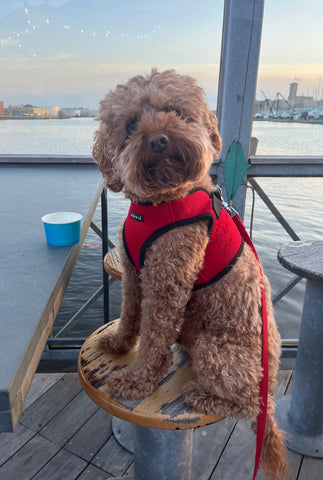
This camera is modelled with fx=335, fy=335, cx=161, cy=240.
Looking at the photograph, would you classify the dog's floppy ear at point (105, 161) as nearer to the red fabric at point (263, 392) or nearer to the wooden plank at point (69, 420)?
the red fabric at point (263, 392)

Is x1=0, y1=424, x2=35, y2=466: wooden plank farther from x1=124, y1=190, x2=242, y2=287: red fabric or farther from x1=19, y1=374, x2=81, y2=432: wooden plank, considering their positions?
x1=124, y1=190, x2=242, y2=287: red fabric

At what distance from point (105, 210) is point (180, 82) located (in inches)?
48.6

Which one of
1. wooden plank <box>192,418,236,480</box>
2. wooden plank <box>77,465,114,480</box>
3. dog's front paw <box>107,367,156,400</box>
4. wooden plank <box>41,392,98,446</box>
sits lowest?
wooden plank <box>41,392,98,446</box>

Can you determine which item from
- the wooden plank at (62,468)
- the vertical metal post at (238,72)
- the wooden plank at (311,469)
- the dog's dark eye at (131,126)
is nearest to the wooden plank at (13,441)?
the wooden plank at (62,468)

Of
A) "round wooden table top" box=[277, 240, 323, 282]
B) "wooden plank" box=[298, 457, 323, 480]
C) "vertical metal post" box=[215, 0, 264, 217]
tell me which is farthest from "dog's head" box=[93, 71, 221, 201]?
"wooden plank" box=[298, 457, 323, 480]

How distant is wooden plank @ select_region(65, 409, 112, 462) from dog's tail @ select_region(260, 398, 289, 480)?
1085mm

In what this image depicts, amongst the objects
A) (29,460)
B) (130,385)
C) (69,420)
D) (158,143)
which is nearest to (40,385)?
(69,420)

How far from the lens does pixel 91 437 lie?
5.98 feet

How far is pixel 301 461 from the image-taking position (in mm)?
1691

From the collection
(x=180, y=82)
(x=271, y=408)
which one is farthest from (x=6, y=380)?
(x=180, y=82)

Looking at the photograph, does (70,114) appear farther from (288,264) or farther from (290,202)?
(290,202)

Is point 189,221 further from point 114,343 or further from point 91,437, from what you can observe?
point 91,437

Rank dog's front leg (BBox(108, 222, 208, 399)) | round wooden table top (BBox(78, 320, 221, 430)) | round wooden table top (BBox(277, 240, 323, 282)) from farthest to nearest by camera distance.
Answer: round wooden table top (BBox(277, 240, 323, 282))
dog's front leg (BBox(108, 222, 208, 399))
round wooden table top (BBox(78, 320, 221, 430))

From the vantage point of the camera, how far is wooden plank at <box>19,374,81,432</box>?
6.26 ft
